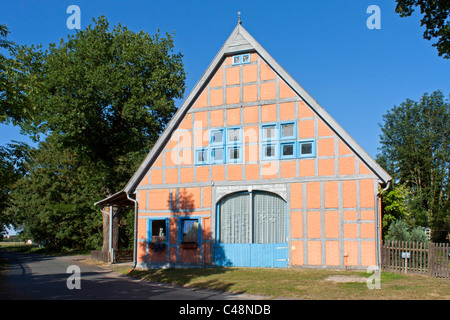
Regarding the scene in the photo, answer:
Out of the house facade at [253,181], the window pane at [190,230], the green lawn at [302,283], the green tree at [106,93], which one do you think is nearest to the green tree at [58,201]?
the green tree at [106,93]

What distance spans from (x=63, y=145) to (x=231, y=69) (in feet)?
49.7

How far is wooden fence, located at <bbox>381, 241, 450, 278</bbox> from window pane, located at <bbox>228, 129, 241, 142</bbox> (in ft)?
25.8

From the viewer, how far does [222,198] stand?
20.3 m

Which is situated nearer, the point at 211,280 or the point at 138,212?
the point at 211,280

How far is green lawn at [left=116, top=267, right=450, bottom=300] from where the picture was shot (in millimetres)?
12344

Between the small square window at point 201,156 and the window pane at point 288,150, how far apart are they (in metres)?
3.79

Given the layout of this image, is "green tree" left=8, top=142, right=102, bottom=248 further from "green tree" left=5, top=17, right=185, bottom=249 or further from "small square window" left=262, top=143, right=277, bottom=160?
"small square window" left=262, top=143, right=277, bottom=160

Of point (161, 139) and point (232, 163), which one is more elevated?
point (161, 139)

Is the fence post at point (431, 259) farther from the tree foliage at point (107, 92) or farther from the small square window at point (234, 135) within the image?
the tree foliage at point (107, 92)

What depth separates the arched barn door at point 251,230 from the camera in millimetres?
19062

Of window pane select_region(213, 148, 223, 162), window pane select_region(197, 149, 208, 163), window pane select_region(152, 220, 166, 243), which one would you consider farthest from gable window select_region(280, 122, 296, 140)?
window pane select_region(152, 220, 166, 243)
